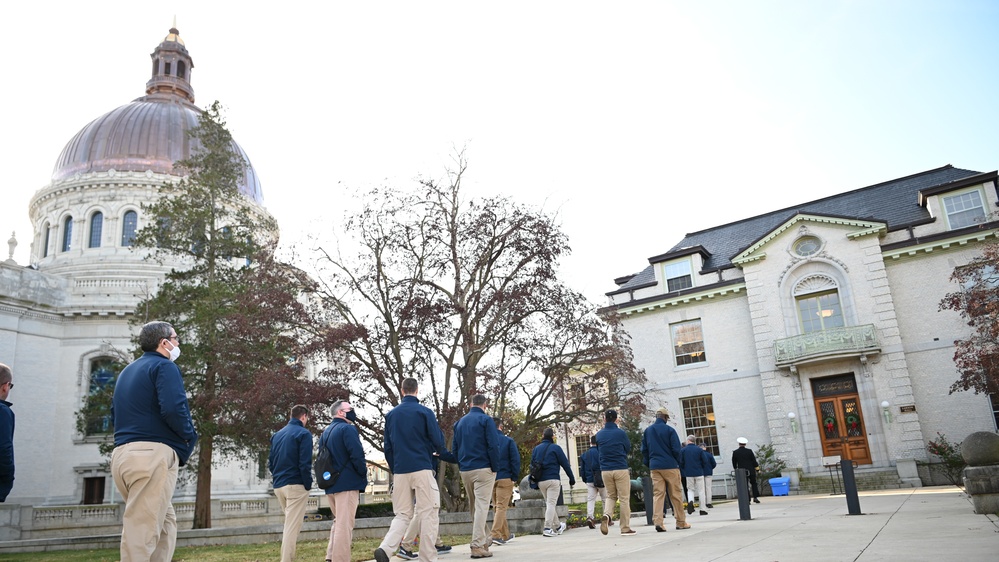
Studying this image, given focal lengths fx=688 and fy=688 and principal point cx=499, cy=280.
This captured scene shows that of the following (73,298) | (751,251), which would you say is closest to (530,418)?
(751,251)

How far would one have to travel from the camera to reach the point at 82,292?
39406 mm

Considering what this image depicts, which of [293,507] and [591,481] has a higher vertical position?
[293,507]

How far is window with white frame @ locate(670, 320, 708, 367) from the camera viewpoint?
31186 mm

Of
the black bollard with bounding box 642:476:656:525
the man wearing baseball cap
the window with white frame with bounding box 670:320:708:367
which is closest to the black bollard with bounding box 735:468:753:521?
the black bollard with bounding box 642:476:656:525

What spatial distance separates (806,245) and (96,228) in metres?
41.7

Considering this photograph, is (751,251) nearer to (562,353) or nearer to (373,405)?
(562,353)

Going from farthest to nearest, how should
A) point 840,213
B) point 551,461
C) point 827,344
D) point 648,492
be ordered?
1. point 840,213
2. point 827,344
3. point 648,492
4. point 551,461

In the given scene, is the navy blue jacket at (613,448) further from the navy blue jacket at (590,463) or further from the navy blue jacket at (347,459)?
the navy blue jacket at (347,459)

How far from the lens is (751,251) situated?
2997 centimetres

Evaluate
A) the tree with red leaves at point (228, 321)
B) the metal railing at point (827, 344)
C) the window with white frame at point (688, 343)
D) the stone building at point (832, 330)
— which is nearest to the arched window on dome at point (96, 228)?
the tree with red leaves at point (228, 321)

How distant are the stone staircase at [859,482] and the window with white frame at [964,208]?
9.85 meters

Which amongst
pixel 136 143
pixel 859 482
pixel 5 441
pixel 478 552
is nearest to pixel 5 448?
pixel 5 441

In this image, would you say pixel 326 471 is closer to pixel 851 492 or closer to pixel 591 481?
pixel 591 481

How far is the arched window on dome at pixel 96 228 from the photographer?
43.8 m
